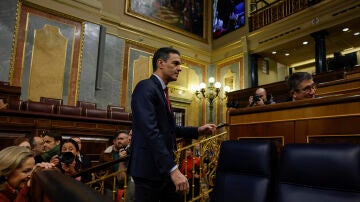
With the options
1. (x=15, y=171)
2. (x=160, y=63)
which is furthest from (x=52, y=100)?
(x=160, y=63)

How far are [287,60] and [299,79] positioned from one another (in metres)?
7.41

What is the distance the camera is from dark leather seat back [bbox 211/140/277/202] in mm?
1311

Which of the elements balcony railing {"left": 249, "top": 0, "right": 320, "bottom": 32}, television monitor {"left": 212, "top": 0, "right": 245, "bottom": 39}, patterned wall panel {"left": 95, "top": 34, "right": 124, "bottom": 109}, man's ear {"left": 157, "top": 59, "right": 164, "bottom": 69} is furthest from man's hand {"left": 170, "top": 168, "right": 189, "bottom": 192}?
television monitor {"left": 212, "top": 0, "right": 245, "bottom": 39}

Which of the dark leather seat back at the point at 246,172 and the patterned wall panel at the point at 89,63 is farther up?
the patterned wall panel at the point at 89,63

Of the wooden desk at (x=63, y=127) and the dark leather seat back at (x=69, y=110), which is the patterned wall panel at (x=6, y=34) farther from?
the wooden desk at (x=63, y=127)

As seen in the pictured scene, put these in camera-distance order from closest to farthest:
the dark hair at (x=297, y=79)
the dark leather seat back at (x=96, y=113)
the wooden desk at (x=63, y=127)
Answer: the dark hair at (x=297, y=79) < the wooden desk at (x=63, y=127) < the dark leather seat back at (x=96, y=113)

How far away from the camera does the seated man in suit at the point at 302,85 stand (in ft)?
7.02

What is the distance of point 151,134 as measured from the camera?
4.17ft

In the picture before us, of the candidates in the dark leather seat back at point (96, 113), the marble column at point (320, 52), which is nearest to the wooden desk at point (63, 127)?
the dark leather seat back at point (96, 113)

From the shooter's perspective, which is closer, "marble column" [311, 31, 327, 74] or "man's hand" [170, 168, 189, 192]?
"man's hand" [170, 168, 189, 192]

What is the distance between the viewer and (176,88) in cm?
876

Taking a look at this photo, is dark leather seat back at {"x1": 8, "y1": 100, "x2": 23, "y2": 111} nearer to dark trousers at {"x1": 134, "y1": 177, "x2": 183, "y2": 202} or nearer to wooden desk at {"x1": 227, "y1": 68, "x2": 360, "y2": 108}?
wooden desk at {"x1": 227, "y1": 68, "x2": 360, "y2": 108}

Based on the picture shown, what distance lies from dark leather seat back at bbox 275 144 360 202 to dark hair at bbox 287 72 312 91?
1.07 metres

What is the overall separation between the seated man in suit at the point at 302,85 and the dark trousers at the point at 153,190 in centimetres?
136
